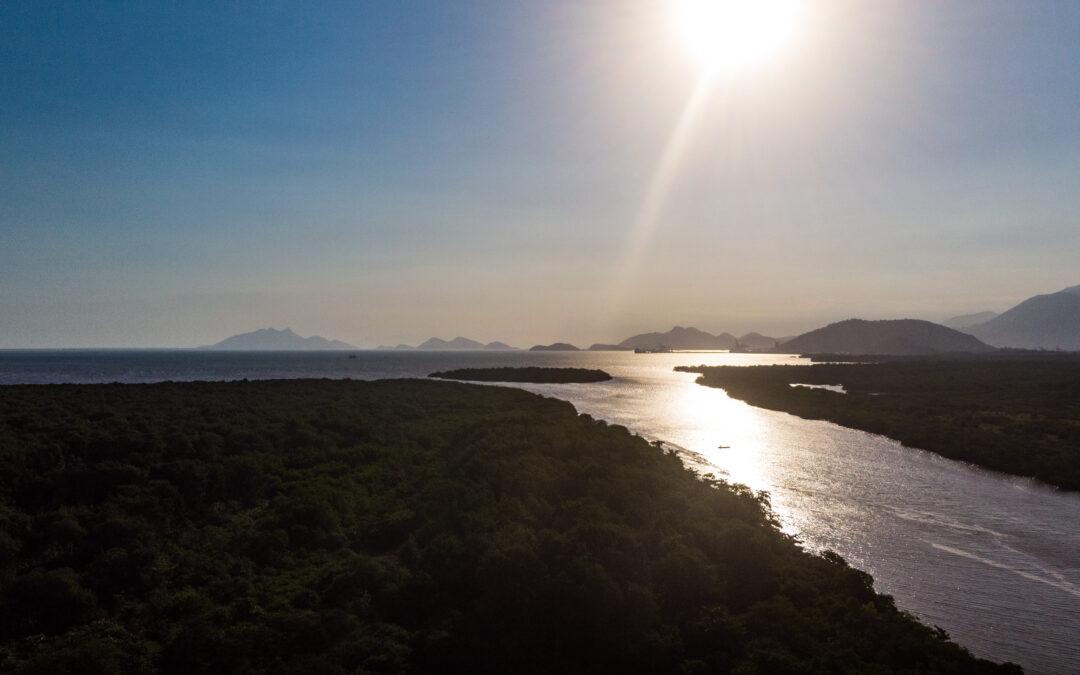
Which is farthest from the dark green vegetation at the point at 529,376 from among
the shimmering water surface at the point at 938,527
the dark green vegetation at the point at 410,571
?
the dark green vegetation at the point at 410,571

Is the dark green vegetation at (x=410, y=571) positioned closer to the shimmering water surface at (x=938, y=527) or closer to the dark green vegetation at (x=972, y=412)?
the shimmering water surface at (x=938, y=527)

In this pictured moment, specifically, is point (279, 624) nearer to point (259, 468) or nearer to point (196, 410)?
point (259, 468)

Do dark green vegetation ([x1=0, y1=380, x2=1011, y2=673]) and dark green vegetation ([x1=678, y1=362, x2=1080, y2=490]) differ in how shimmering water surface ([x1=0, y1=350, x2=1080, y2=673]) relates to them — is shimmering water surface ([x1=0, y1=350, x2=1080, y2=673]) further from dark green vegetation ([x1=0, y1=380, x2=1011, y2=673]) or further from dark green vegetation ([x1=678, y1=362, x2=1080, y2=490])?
dark green vegetation ([x1=0, y1=380, x2=1011, y2=673])

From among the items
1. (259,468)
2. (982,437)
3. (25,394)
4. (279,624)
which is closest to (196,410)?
(259,468)

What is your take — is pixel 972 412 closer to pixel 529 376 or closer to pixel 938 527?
pixel 938 527

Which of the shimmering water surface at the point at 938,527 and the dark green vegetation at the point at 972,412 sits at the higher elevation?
the dark green vegetation at the point at 972,412

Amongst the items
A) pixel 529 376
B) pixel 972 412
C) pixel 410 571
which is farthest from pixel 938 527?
pixel 529 376
